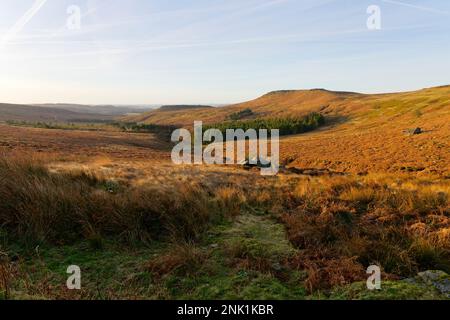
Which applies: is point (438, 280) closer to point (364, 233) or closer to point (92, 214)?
point (364, 233)

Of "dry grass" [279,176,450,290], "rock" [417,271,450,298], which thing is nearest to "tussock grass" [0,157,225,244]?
"dry grass" [279,176,450,290]

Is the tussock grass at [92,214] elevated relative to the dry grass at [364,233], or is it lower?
elevated

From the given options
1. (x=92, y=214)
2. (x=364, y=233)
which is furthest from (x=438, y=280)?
(x=92, y=214)

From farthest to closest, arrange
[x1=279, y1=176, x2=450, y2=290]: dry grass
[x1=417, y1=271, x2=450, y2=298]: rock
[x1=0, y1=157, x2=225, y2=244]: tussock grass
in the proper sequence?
1. [x1=0, y1=157, x2=225, y2=244]: tussock grass
2. [x1=279, y1=176, x2=450, y2=290]: dry grass
3. [x1=417, y1=271, x2=450, y2=298]: rock

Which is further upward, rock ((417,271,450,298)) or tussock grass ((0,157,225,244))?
tussock grass ((0,157,225,244))

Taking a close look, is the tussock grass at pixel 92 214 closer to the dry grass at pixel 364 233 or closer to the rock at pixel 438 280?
the dry grass at pixel 364 233

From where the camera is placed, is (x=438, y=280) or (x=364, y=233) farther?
(x=364, y=233)

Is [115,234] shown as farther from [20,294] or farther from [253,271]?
[253,271]

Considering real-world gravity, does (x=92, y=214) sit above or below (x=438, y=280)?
above

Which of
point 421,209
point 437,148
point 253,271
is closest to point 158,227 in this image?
point 253,271

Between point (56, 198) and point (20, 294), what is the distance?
9.87 feet

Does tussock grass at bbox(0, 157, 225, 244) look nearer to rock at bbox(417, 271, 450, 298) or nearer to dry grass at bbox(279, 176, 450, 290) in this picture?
dry grass at bbox(279, 176, 450, 290)

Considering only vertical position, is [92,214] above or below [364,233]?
above

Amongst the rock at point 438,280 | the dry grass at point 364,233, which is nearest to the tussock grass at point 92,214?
the dry grass at point 364,233
